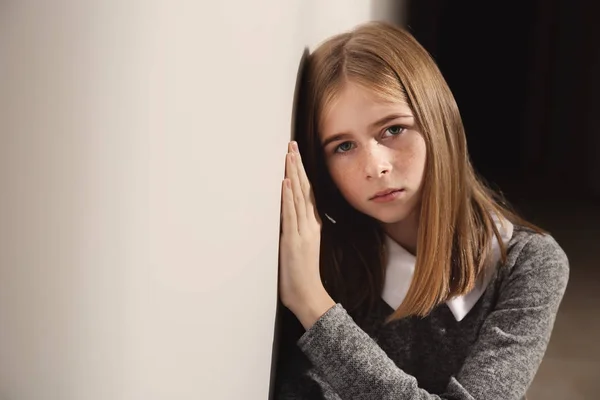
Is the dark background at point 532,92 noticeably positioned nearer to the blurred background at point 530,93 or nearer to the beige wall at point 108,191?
the blurred background at point 530,93

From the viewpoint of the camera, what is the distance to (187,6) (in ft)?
1.53

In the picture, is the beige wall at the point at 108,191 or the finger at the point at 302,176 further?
the finger at the point at 302,176

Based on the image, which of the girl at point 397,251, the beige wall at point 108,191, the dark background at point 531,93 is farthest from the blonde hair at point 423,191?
the dark background at point 531,93

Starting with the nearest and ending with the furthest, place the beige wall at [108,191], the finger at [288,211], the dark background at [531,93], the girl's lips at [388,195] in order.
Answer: the beige wall at [108,191], the finger at [288,211], the girl's lips at [388,195], the dark background at [531,93]

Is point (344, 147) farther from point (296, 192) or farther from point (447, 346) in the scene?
point (447, 346)

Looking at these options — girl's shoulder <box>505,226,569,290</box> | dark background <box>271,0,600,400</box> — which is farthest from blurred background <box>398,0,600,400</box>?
girl's shoulder <box>505,226,569,290</box>

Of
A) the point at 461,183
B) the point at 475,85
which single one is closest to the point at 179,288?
the point at 461,183

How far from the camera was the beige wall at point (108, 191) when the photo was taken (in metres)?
0.41

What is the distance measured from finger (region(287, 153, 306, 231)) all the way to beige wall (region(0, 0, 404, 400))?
291mm

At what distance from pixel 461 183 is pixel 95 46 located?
69 centimetres

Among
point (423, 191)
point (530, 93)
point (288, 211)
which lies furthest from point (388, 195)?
point (530, 93)

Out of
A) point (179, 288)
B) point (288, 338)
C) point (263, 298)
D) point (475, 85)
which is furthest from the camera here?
point (475, 85)

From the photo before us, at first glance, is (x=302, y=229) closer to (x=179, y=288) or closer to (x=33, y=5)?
(x=179, y=288)

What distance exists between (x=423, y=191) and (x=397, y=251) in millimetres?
132
